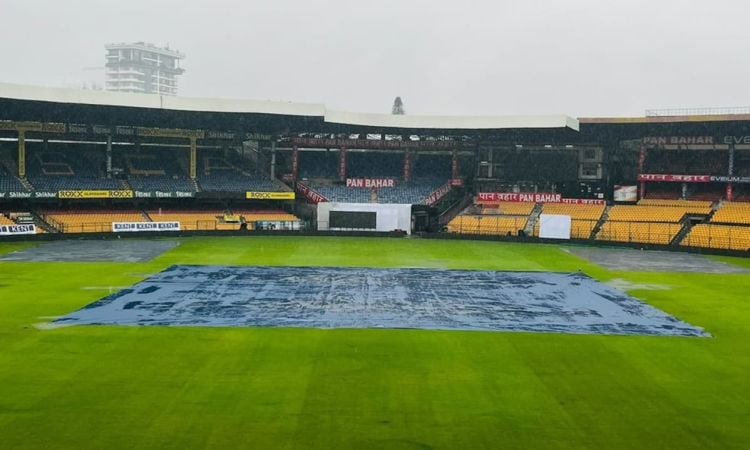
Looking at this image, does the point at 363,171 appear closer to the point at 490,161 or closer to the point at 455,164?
the point at 455,164

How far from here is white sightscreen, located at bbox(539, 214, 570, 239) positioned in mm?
62312

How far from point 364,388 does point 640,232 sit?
49.4 metres

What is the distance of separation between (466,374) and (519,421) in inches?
152

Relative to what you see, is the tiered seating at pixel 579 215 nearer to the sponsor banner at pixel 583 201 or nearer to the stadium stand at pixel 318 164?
the sponsor banner at pixel 583 201

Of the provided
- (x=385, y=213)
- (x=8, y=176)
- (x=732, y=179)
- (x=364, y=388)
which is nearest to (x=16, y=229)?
(x=8, y=176)

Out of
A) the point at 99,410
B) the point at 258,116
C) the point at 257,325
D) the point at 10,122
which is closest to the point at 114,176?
the point at 10,122

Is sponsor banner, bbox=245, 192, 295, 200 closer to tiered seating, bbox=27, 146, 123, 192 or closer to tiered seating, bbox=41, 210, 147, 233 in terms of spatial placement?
tiered seating, bbox=41, 210, 147, 233

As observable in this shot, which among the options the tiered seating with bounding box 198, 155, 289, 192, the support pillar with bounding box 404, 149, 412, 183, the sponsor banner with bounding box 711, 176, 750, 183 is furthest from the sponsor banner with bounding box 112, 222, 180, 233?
the sponsor banner with bounding box 711, 176, 750, 183

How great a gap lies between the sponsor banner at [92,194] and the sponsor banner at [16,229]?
773 cm

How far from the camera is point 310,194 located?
2889 inches

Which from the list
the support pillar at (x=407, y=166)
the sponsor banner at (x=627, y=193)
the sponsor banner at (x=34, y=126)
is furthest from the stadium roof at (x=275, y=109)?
the sponsor banner at (x=34, y=126)

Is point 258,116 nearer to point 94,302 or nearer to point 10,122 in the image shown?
point 10,122

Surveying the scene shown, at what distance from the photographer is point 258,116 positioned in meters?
64.7

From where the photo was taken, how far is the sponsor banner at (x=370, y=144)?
76.8 meters
